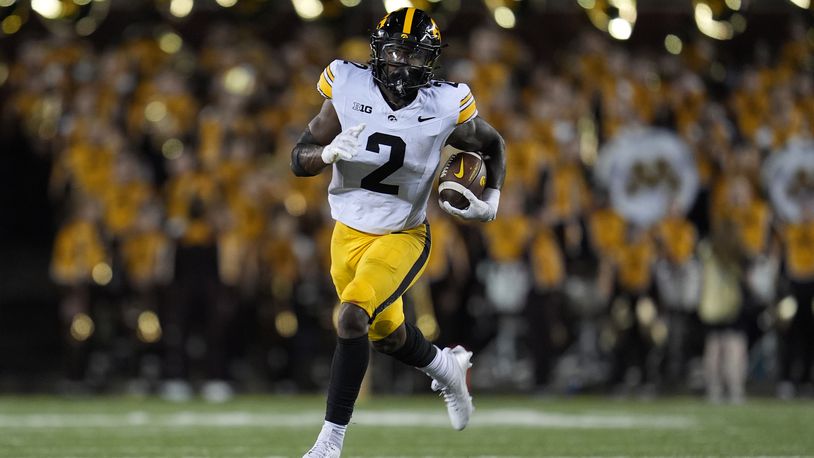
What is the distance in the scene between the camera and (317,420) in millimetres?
8438

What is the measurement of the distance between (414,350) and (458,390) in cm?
43

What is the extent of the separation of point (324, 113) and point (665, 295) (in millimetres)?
6377

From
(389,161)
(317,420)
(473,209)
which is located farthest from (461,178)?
(317,420)

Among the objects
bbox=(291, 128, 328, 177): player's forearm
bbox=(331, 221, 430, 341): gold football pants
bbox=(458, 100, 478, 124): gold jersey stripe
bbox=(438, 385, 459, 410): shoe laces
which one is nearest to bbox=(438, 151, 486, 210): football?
bbox=(458, 100, 478, 124): gold jersey stripe

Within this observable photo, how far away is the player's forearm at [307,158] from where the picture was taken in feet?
17.2

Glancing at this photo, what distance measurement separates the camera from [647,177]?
11.4m

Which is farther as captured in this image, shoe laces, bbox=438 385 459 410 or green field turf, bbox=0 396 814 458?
green field turf, bbox=0 396 814 458

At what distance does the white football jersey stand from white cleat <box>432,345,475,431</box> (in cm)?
71

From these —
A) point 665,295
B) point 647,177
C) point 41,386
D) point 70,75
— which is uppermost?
point 70,75

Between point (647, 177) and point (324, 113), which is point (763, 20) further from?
point (324, 113)

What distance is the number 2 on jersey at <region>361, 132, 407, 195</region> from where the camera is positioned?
5.37 meters

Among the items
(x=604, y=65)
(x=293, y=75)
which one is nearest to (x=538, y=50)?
(x=604, y=65)

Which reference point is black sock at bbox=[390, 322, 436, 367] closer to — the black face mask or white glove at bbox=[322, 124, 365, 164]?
white glove at bbox=[322, 124, 365, 164]

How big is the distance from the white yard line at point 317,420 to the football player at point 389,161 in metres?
2.47
